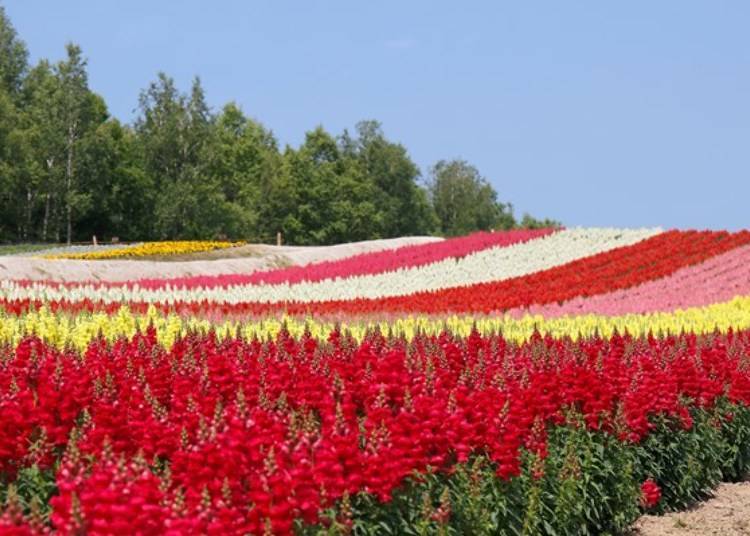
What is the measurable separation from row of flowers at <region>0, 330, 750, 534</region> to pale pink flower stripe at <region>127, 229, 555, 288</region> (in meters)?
18.0

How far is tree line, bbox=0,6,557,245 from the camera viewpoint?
201 ft

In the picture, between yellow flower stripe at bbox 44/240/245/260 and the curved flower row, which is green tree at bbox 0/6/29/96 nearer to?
yellow flower stripe at bbox 44/240/245/260

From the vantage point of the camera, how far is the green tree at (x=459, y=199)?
102 m

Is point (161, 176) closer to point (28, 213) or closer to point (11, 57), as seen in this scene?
point (28, 213)

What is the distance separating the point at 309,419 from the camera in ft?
21.1

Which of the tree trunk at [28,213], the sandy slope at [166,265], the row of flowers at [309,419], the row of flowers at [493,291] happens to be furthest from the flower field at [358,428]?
the tree trunk at [28,213]

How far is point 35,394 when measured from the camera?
26.8ft

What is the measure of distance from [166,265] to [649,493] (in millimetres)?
31017

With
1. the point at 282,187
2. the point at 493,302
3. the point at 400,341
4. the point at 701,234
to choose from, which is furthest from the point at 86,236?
the point at 400,341

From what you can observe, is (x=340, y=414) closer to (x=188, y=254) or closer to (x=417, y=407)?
(x=417, y=407)

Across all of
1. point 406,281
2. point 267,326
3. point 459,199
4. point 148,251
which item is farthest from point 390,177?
point 267,326

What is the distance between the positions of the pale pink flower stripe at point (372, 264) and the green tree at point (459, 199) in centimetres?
5818

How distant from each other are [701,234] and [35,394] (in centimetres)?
3157

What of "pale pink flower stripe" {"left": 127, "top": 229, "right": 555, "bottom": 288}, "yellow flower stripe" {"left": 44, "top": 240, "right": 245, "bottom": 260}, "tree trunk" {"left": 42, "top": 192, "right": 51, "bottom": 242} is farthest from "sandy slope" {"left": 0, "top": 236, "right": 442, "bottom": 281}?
"tree trunk" {"left": 42, "top": 192, "right": 51, "bottom": 242}
